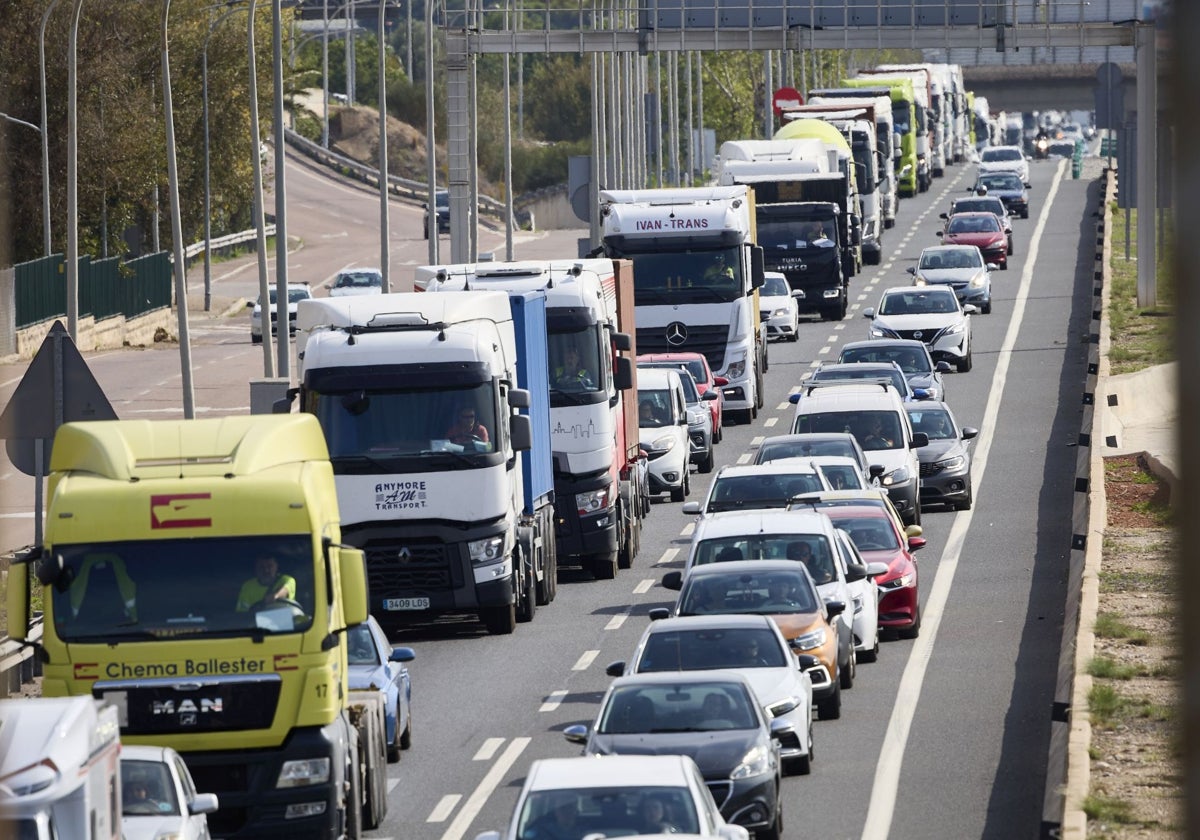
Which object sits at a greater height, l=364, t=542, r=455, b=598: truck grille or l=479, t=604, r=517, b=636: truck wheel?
l=364, t=542, r=455, b=598: truck grille

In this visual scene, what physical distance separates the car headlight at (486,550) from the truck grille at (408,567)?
0.24 m

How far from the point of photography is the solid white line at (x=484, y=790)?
581 inches

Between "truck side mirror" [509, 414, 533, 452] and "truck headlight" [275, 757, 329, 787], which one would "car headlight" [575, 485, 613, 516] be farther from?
"truck headlight" [275, 757, 329, 787]

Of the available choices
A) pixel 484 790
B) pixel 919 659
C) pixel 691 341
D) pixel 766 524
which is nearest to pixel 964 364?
pixel 691 341

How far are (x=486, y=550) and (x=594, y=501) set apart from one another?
185 inches

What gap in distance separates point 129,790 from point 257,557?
70.7 inches

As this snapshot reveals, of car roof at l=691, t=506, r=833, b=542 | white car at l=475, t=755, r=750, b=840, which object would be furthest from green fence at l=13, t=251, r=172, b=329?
white car at l=475, t=755, r=750, b=840

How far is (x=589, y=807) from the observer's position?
11.7m

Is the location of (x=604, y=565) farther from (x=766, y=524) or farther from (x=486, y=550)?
(x=766, y=524)

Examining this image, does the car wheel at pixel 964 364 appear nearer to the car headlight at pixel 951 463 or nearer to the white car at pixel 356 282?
the car headlight at pixel 951 463

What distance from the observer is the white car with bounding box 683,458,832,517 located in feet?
84.5

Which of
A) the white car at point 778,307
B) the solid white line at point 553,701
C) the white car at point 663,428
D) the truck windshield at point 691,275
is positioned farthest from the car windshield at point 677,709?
the white car at point 778,307

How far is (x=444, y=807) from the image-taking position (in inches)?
613

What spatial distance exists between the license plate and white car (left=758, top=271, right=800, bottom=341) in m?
30.1
